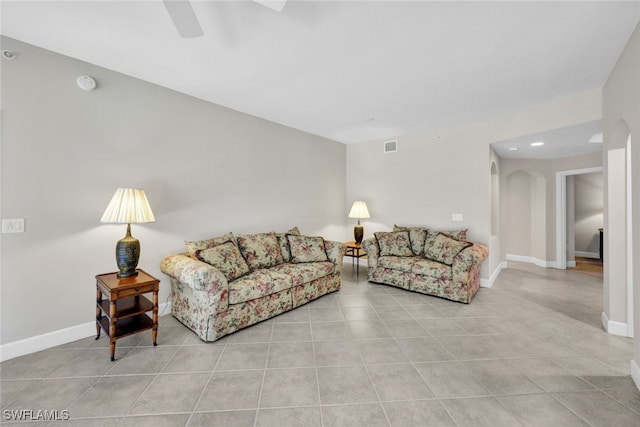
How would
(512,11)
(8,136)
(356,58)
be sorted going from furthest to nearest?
(356,58) < (8,136) < (512,11)

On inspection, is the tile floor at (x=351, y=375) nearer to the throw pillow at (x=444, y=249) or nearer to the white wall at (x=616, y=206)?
the white wall at (x=616, y=206)

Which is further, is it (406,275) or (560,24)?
(406,275)

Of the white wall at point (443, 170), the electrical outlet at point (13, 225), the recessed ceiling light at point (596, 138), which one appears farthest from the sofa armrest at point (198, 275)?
the recessed ceiling light at point (596, 138)

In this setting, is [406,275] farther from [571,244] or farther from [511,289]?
[571,244]

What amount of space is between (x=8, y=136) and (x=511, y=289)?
20.2 feet

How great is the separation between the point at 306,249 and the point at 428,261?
1.86 metres

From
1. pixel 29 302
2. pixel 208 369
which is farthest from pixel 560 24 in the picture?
pixel 29 302

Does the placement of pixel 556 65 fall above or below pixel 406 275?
above

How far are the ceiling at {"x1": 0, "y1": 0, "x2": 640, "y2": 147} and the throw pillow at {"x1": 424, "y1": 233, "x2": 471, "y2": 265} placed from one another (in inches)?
76.0

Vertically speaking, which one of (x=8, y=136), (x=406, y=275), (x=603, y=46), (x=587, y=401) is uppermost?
(x=603, y=46)

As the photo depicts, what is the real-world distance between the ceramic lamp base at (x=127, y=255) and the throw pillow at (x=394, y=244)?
3.34 metres

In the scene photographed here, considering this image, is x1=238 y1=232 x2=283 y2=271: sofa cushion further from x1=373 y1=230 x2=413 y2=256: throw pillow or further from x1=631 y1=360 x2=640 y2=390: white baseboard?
x1=631 y1=360 x2=640 y2=390: white baseboard

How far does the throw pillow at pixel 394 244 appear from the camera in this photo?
418 centimetres

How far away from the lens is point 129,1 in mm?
1714
